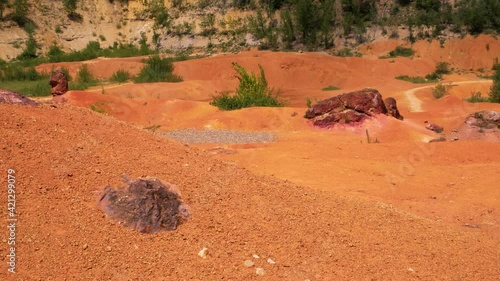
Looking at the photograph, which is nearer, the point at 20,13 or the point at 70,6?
the point at 20,13

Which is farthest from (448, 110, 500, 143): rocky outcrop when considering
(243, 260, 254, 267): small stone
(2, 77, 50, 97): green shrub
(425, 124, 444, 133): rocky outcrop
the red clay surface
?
(2, 77, 50, 97): green shrub

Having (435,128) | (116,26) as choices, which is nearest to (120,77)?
(435,128)

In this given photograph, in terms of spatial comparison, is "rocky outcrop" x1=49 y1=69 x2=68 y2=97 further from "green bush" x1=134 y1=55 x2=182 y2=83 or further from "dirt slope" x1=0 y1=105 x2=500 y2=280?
"dirt slope" x1=0 y1=105 x2=500 y2=280

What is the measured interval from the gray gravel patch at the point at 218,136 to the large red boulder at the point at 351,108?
1578mm

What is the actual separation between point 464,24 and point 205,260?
32252 mm

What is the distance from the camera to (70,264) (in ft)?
11.1

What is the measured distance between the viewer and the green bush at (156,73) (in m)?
24.3

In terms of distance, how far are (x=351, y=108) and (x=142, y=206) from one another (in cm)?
938

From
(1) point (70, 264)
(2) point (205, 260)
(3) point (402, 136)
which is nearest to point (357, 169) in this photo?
(3) point (402, 136)

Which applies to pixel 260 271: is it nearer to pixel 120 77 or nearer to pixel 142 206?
pixel 142 206

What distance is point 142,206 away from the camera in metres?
3.86

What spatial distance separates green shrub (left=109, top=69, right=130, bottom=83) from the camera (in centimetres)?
2488

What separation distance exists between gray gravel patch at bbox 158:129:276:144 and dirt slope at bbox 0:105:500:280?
5.57 metres

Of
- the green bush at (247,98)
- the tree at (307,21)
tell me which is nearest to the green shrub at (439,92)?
the green bush at (247,98)
